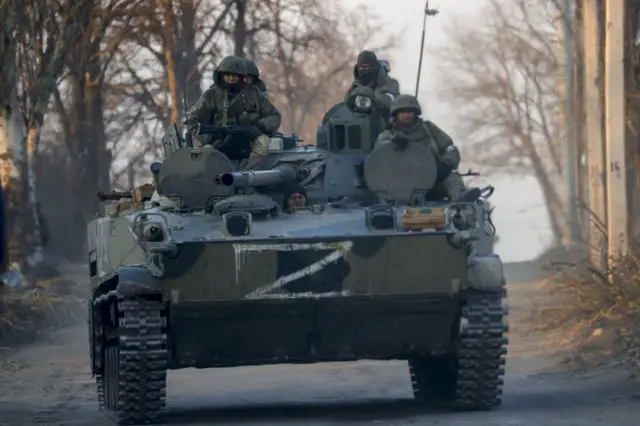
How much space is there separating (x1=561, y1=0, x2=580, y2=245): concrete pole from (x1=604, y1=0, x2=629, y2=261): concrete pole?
11.2m

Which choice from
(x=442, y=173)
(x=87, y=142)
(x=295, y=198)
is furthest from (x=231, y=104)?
(x=87, y=142)

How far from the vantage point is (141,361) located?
37.6ft

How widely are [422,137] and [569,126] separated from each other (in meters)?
20.4

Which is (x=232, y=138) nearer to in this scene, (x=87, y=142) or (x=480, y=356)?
(x=480, y=356)

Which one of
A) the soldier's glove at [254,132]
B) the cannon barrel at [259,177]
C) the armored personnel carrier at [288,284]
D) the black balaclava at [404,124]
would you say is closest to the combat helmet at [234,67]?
the soldier's glove at [254,132]

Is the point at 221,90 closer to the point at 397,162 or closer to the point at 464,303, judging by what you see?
the point at 397,162

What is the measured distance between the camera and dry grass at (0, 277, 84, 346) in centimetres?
2023

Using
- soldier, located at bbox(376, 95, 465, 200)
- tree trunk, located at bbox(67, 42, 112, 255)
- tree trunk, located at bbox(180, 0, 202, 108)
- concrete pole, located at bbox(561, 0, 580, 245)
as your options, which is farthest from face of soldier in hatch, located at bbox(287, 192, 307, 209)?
tree trunk, located at bbox(67, 42, 112, 255)

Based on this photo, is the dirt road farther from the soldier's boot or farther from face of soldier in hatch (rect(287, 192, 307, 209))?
the soldier's boot

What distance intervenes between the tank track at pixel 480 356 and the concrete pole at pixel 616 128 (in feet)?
20.4

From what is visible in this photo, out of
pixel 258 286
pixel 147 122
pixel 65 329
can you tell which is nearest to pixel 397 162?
pixel 258 286

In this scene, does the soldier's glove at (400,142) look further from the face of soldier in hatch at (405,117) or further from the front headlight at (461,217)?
the front headlight at (461,217)

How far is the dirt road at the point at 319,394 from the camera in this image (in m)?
11.6

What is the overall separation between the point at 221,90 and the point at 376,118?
1246 millimetres
